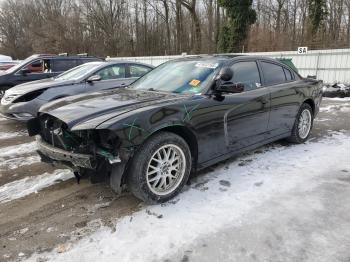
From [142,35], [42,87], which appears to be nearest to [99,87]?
[42,87]

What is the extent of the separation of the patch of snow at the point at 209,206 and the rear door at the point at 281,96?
17.4 inches

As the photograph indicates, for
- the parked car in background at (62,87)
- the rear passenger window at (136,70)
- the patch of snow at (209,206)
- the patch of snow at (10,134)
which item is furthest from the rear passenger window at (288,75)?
the patch of snow at (10,134)

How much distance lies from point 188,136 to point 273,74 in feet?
6.88

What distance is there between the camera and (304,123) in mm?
5539

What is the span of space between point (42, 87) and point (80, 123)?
4.16 meters

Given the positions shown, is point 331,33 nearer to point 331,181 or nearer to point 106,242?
point 331,181

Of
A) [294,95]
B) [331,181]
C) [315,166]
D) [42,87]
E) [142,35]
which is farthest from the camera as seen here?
[142,35]

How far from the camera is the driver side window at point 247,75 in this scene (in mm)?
4227

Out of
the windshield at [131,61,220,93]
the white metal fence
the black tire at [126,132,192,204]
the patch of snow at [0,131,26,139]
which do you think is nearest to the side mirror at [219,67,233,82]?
the windshield at [131,61,220,93]

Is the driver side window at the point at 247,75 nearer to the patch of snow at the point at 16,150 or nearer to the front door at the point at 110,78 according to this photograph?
the front door at the point at 110,78

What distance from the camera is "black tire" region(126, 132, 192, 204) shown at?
→ 10.1ft

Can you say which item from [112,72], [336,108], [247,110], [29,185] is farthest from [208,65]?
[336,108]

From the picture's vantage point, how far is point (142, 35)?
1417 inches

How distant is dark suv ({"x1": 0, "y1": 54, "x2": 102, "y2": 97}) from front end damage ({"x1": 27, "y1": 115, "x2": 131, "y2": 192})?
6.86 m
